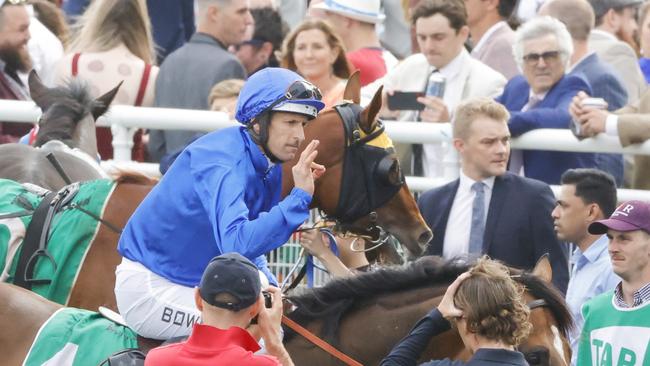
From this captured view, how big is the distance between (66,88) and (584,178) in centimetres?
277

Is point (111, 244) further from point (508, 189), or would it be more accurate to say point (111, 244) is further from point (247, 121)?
point (508, 189)

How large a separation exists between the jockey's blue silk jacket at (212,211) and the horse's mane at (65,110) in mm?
2239

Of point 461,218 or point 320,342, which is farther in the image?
point 461,218

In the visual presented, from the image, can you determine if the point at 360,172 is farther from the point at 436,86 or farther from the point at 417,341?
the point at 436,86

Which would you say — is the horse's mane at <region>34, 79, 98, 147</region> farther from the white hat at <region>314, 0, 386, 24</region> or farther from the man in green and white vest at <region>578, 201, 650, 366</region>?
the man in green and white vest at <region>578, 201, 650, 366</region>

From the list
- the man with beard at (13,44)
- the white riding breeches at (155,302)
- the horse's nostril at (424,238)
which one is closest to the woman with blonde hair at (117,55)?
the man with beard at (13,44)

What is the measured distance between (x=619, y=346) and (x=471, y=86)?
3.37 metres

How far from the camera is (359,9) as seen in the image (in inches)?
380

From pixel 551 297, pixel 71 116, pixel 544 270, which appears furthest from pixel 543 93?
pixel 551 297

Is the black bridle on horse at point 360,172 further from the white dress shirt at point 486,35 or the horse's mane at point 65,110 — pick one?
the white dress shirt at point 486,35

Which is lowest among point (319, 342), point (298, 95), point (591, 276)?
point (591, 276)

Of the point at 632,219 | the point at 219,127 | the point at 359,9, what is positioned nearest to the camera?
the point at 632,219

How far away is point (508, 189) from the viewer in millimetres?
7449

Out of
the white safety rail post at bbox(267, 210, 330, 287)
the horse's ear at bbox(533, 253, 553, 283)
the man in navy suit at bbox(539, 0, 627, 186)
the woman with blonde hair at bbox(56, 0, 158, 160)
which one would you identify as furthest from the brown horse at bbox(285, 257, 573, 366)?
the woman with blonde hair at bbox(56, 0, 158, 160)
